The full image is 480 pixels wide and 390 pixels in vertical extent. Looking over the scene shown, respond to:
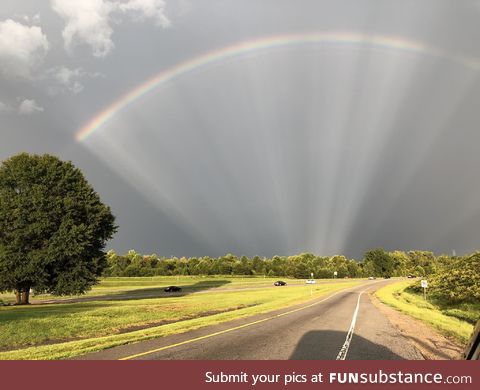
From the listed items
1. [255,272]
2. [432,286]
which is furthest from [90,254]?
[255,272]

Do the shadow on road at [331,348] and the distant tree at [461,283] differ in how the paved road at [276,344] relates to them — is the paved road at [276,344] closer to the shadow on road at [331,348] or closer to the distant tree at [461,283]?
the shadow on road at [331,348]

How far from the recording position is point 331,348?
1149 centimetres

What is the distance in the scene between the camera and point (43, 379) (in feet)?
27.2

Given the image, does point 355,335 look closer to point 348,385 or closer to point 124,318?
point 348,385

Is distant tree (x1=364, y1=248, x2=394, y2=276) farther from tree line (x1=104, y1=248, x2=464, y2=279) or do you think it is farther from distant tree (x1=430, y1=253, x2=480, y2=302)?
distant tree (x1=430, y1=253, x2=480, y2=302)

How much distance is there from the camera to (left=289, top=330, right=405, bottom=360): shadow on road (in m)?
10.3

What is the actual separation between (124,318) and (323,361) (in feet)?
48.4

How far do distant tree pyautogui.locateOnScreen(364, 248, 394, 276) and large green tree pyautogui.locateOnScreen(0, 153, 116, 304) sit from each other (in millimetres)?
165630

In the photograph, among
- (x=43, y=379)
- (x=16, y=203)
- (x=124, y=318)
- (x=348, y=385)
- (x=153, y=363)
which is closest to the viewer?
(x=348, y=385)

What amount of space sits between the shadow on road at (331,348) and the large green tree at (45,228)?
99.8 ft

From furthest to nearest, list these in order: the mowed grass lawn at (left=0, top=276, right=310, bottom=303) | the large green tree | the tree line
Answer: the tree line → the mowed grass lawn at (left=0, top=276, right=310, bottom=303) → the large green tree

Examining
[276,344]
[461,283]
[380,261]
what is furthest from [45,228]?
[380,261]

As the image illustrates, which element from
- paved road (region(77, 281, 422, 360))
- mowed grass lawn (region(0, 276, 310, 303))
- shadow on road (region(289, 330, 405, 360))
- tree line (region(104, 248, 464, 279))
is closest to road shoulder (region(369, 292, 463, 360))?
paved road (region(77, 281, 422, 360))

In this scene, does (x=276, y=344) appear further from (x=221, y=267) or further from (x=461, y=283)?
(x=221, y=267)
